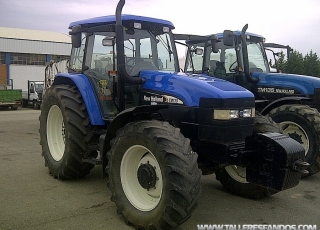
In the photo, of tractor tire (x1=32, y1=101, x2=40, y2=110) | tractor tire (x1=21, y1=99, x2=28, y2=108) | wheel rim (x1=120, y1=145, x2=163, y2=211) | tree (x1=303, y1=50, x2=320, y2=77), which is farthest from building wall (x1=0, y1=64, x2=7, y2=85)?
wheel rim (x1=120, y1=145, x2=163, y2=211)

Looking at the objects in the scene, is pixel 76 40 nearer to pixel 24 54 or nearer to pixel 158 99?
pixel 158 99

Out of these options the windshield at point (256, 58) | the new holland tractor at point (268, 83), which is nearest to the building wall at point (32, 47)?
the new holland tractor at point (268, 83)

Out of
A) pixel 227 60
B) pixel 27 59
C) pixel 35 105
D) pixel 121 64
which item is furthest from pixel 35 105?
pixel 121 64

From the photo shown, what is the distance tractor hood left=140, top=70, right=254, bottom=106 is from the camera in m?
4.32

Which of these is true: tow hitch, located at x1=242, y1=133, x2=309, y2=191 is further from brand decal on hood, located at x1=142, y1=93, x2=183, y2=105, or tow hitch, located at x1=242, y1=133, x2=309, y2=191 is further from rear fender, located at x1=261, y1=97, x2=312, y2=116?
rear fender, located at x1=261, y1=97, x2=312, y2=116

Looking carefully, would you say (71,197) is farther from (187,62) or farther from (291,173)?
(187,62)

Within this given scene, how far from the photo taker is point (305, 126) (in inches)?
262

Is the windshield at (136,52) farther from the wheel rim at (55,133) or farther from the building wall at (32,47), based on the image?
the building wall at (32,47)

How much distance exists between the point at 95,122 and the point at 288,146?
2.71 m

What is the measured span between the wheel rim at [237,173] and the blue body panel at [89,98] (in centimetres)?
199

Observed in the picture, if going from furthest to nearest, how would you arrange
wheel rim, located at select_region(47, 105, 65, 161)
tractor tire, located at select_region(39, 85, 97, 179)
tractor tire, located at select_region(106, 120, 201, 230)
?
wheel rim, located at select_region(47, 105, 65, 161) → tractor tire, located at select_region(39, 85, 97, 179) → tractor tire, located at select_region(106, 120, 201, 230)

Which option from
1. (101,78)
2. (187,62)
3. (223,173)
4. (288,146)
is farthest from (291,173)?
(187,62)

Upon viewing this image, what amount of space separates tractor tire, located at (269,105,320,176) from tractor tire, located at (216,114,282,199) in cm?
189

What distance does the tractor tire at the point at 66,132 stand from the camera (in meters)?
5.44
